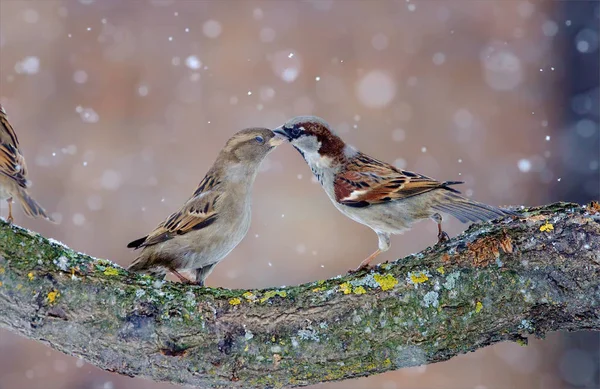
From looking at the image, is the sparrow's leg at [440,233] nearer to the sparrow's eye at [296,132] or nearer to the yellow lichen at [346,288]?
the yellow lichen at [346,288]

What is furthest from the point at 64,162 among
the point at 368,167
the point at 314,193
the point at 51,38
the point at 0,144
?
the point at 368,167

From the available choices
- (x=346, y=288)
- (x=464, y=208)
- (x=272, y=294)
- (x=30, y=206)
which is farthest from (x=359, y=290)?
(x=30, y=206)

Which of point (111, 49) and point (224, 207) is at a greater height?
point (111, 49)

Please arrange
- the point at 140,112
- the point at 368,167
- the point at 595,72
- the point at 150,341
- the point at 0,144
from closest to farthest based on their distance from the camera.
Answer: the point at 150,341 < the point at 0,144 < the point at 368,167 < the point at 595,72 < the point at 140,112

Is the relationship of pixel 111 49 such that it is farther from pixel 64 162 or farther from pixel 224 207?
pixel 224 207

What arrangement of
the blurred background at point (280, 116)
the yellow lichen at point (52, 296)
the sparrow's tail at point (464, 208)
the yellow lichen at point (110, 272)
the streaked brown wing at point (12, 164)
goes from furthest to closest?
the blurred background at point (280, 116)
the streaked brown wing at point (12, 164)
the sparrow's tail at point (464, 208)
the yellow lichen at point (110, 272)
the yellow lichen at point (52, 296)

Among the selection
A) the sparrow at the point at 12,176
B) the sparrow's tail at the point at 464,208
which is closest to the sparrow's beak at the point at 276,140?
the sparrow's tail at the point at 464,208

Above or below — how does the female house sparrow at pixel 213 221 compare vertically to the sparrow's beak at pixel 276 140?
below
